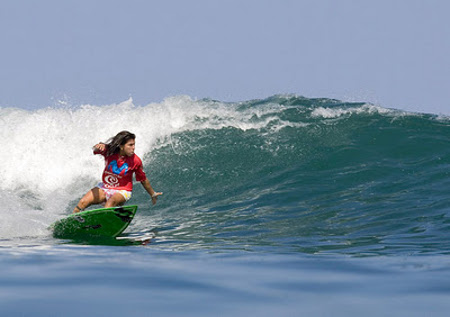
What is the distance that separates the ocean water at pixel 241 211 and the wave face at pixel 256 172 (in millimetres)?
42

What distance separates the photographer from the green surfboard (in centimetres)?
809

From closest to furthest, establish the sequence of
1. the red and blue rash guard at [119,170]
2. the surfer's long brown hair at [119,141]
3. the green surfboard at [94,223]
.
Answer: the green surfboard at [94,223], the surfer's long brown hair at [119,141], the red and blue rash guard at [119,170]

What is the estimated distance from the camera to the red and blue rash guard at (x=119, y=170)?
28.9 ft

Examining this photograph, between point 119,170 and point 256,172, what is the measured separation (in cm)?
452

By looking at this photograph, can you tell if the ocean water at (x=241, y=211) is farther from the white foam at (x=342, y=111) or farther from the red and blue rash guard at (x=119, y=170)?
the red and blue rash guard at (x=119, y=170)

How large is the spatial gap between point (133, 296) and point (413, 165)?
30.1ft

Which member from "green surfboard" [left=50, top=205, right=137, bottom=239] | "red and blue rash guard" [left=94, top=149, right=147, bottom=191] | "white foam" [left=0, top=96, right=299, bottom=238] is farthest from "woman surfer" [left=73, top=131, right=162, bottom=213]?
"white foam" [left=0, top=96, right=299, bottom=238]

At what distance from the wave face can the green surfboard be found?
0.96 feet

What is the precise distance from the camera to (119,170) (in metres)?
8.83

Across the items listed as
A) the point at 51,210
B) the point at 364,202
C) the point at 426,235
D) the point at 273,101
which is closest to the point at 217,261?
the point at 426,235

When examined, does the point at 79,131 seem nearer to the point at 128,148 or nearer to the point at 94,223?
the point at 128,148

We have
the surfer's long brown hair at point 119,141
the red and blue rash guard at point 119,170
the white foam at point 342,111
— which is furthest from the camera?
the white foam at point 342,111

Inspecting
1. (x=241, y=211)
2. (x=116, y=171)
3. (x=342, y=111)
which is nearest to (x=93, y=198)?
(x=116, y=171)

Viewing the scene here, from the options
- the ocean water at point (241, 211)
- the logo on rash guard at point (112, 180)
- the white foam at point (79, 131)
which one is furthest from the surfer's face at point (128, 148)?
the white foam at point (79, 131)
